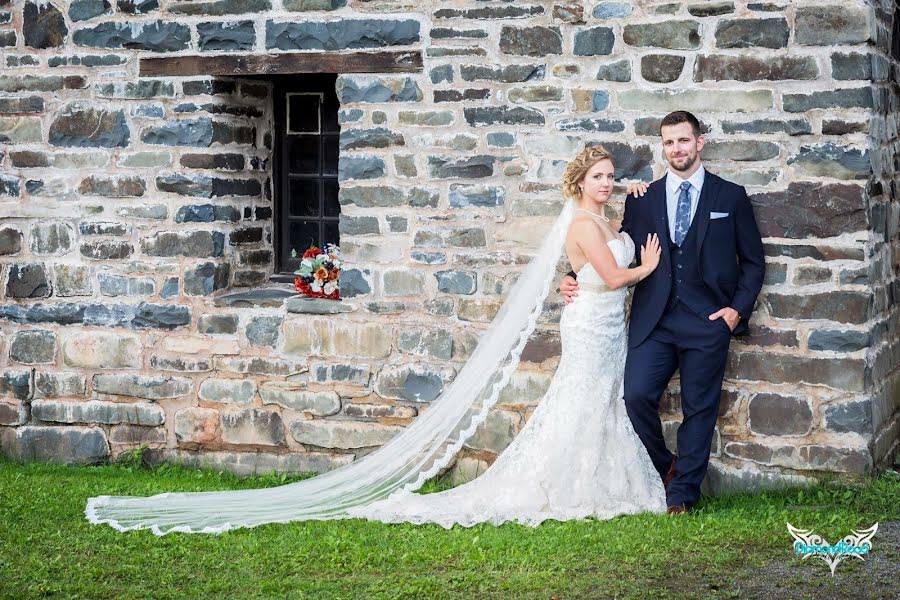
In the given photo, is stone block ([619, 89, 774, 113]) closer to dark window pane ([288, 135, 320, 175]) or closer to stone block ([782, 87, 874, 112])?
stone block ([782, 87, 874, 112])

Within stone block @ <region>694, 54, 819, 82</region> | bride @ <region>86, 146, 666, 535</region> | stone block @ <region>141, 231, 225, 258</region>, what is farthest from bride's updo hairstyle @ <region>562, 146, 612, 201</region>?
stone block @ <region>141, 231, 225, 258</region>

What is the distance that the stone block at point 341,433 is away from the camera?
749 cm

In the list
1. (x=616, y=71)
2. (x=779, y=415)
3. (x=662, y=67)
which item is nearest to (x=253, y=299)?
(x=616, y=71)

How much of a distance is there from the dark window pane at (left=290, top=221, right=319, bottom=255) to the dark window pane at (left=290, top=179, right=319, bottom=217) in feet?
0.19

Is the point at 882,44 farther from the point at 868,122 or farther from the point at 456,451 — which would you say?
the point at 456,451

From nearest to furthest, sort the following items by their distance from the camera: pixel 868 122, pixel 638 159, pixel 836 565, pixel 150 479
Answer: pixel 836 565 → pixel 868 122 → pixel 638 159 → pixel 150 479

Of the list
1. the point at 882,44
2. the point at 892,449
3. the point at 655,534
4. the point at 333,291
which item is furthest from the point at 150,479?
the point at 882,44

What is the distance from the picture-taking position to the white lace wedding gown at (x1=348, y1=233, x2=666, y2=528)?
6.44 m

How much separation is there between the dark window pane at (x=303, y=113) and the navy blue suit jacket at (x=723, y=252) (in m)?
2.43

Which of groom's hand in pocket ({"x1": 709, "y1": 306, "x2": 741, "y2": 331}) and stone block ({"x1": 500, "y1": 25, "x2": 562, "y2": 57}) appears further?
stone block ({"x1": 500, "y1": 25, "x2": 562, "y2": 57})

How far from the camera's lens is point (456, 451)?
23.2 feet

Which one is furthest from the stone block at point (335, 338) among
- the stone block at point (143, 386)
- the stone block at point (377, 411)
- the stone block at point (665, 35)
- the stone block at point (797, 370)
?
the stone block at point (665, 35)

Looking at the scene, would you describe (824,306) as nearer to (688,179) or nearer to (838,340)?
(838,340)

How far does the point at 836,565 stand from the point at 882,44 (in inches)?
115
